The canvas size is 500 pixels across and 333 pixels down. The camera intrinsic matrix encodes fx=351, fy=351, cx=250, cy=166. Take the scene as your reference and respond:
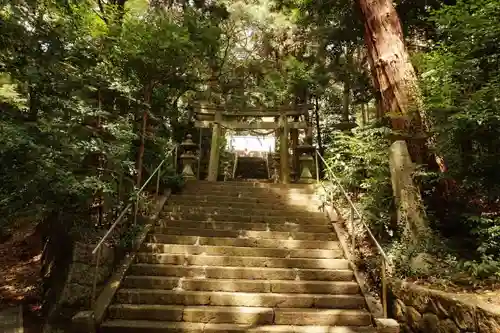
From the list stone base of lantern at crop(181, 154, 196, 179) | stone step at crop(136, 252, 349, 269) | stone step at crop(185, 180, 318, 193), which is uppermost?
stone base of lantern at crop(181, 154, 196, 179)

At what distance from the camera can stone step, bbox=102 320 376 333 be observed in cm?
427

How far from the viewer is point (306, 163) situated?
34.3 feet

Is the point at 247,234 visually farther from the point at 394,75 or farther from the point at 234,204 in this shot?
the point at 394,75

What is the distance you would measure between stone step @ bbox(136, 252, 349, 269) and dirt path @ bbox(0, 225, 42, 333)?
1.82 m

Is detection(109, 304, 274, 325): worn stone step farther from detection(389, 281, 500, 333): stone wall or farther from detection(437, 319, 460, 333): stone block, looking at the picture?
detection(437, 319, 460, 333): stone block

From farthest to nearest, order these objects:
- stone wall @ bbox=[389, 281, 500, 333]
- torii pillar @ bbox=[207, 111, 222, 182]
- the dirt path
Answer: torii pillar @ bbox=[207, 111, 222, 182] → the dirt path → stone wall @ bbox=[389, 281, 500, 333]

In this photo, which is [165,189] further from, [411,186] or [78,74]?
[411,186]

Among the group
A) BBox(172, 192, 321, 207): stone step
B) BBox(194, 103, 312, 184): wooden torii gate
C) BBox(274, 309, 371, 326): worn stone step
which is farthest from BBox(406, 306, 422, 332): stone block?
BBox(194, 103, 312, 184): wooden torii gate

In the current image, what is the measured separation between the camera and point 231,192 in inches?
345

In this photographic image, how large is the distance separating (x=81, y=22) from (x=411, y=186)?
608 cm

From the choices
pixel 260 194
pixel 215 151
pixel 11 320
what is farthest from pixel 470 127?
pixel 215 151

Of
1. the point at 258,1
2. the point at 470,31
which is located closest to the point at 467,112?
the point at 470,31

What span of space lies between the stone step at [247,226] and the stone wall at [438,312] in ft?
7.46

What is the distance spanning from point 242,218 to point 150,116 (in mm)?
2795
